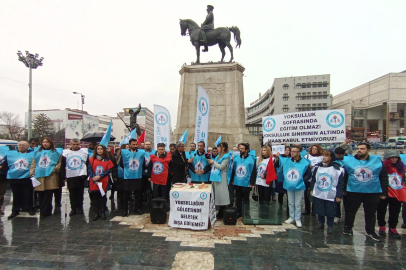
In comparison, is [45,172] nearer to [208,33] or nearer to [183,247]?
[183,247]

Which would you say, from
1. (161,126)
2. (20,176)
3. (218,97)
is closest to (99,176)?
(20,176)

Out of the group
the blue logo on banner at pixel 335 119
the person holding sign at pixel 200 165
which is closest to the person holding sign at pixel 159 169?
the person holding sign at pixel 200 165

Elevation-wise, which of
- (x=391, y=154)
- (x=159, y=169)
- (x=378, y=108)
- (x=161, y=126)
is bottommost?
(x=159, y=169)

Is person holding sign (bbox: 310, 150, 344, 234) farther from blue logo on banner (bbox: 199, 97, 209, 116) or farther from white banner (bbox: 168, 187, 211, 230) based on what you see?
blue logo on banner (bbox: 199, 97, 209, 116)

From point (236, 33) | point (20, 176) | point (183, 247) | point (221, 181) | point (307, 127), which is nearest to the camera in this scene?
point (183, 247)

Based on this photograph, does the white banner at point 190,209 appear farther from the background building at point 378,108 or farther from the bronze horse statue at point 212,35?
the background building at point 378,108

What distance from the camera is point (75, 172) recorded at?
20.5ft

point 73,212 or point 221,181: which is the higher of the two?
point 221,181

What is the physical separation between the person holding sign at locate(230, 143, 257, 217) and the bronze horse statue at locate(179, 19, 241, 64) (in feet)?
33.7

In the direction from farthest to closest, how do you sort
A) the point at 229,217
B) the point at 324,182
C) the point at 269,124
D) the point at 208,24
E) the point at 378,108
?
the point at 378,108 → the point at 208,24 → the point at 269,124 → the point at 229,217 → the point at 324,182

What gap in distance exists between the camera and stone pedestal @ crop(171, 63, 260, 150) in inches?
550

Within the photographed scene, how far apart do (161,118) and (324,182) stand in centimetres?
518

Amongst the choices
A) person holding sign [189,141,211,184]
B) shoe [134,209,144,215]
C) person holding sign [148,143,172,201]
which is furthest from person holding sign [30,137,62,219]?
person holding sign [189,141,211,184]

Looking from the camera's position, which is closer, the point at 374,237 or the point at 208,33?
the point at 374,237
